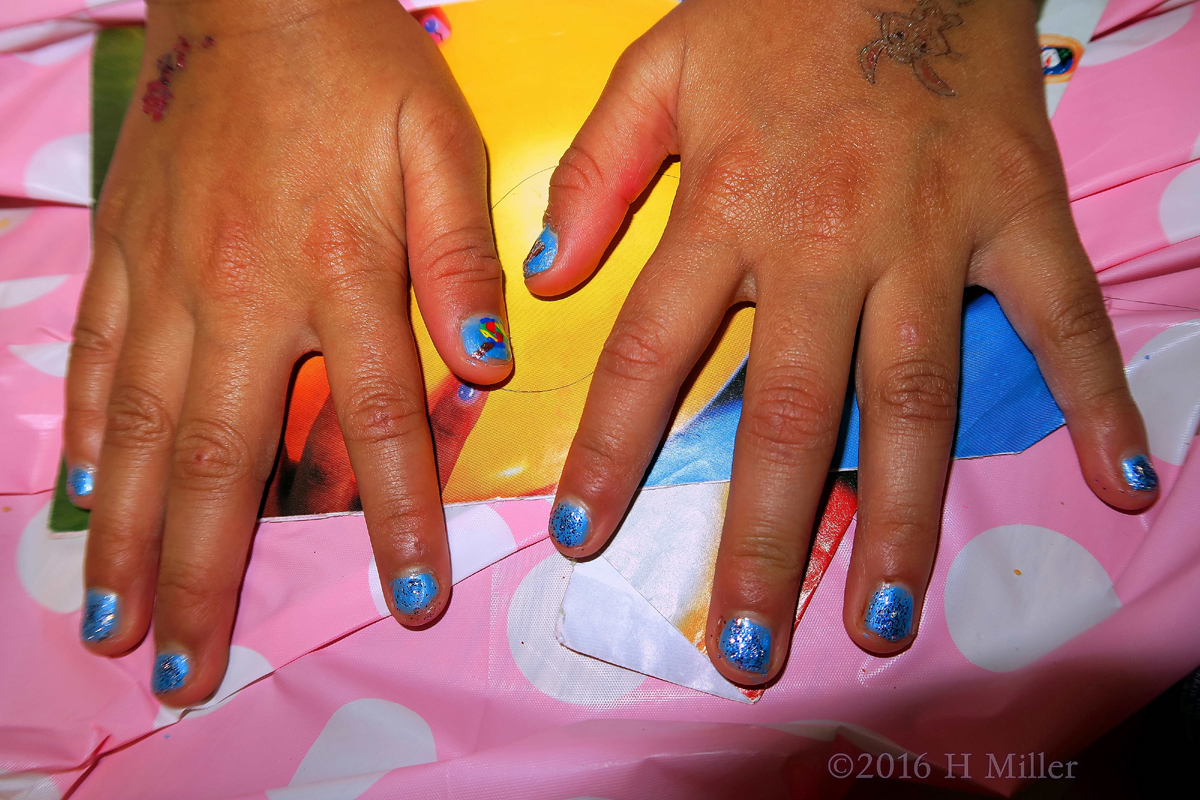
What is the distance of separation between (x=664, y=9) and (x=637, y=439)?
1.81ft

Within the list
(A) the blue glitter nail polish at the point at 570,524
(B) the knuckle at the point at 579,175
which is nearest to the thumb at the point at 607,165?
(B) the knuckle at the point at 579,175

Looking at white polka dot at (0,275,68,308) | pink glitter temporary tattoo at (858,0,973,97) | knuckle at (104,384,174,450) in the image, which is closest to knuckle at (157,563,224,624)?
knuckle at (104,384,174,450)

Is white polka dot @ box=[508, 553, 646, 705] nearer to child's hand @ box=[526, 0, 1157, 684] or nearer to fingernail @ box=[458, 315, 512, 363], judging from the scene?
child's hand @ box=[526, 0, 1157, 684]

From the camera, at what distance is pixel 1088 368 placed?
0.62 m

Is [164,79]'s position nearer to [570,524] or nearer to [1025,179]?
[570,524]

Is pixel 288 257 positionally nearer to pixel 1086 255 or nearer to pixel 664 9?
pixel 664 9

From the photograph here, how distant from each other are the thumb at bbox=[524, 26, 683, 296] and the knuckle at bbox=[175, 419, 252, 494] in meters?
0.34

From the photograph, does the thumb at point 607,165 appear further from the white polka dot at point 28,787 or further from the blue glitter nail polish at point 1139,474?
the white polka dot at point 28,787

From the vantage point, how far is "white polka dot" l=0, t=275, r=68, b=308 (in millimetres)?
826

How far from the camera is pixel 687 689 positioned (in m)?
0.61

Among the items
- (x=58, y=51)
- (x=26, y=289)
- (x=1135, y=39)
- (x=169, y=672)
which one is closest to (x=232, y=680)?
(x=169, y=672)

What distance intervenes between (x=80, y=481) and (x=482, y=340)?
0.49 meters

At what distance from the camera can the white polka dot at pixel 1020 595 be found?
61cm

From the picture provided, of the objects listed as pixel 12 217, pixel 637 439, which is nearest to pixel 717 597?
pixel 637 439
